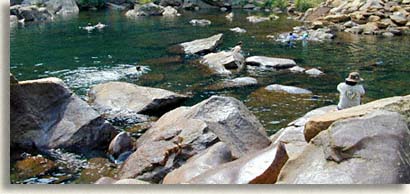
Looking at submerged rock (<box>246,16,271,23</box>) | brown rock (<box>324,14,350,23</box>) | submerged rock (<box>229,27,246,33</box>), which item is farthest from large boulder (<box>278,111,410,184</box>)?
submerged rock (<box>246,16,271,23</box>)

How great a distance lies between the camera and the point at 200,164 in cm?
449

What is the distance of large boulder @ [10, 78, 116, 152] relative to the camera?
6.14 metres

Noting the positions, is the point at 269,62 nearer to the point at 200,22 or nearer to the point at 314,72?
the point at 314,72

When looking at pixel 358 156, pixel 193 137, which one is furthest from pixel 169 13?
pixel 358 156

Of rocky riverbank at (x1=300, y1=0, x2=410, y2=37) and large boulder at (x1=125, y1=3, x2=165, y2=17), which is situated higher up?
rocky riverbank at (x1=300, y1=0, x2=410, y2=37)

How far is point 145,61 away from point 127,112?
5.01 metres

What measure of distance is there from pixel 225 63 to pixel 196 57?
1808mm

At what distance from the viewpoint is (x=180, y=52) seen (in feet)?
47.6

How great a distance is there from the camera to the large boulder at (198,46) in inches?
567

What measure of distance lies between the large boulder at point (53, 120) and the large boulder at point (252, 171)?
113 inches

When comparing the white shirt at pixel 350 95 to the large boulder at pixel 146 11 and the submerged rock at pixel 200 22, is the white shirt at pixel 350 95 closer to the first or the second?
the submerged rock at pixel 200 22

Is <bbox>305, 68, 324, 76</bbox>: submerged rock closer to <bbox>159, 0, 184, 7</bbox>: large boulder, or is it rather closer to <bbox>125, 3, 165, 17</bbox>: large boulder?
<bbox>125, 3, 165, 17</bbox>: large boulder

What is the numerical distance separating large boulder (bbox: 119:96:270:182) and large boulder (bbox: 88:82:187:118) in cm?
174

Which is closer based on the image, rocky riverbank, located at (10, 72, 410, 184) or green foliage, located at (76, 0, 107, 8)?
rocky riverbank, located at (10, 72, 410, 184)
